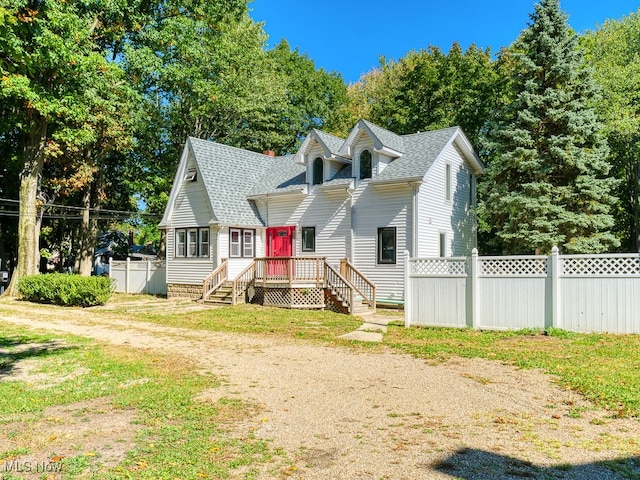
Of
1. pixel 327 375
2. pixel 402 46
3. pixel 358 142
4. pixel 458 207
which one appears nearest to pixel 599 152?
pixel 458 207

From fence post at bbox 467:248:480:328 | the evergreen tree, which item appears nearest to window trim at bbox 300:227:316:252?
the evergreen tree

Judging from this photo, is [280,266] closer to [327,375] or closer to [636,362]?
[327,375]

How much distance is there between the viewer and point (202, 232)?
75.3 ft

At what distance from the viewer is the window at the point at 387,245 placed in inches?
768

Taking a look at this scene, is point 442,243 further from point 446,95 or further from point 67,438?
point 67,438

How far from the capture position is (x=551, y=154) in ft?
64.1

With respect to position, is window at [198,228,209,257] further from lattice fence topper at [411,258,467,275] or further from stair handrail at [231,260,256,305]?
lattice fence topper at [411,258,467,275]

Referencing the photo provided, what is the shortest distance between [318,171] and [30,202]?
13.8m

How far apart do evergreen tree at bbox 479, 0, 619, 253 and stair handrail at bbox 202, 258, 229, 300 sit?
11.8 m

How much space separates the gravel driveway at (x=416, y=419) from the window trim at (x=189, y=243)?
13.6m

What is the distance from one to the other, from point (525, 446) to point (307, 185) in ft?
59.4

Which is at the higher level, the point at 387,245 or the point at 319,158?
the point at 319,158

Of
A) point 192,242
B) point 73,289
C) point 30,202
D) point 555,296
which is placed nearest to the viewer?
point 555,296

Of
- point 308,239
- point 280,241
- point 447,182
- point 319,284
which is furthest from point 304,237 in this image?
point 447,182
